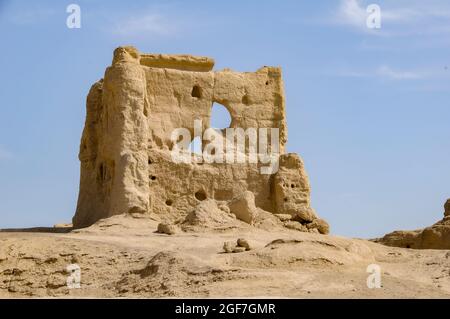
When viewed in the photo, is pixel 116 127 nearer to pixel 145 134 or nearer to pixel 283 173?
pixel 145 134

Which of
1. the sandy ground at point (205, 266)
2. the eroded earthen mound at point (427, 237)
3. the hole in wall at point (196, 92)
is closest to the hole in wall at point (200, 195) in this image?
the hole in wall at point (196, 92)

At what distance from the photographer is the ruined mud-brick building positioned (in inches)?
953

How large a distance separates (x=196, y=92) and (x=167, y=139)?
178cm

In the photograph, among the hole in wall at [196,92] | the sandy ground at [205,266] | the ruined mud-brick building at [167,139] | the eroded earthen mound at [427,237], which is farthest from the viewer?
the eroded earthen mound at [427,237]

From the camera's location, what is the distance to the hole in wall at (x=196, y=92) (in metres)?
26.3

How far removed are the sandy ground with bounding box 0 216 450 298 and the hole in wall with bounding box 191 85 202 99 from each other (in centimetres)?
552

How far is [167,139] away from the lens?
25.5 m

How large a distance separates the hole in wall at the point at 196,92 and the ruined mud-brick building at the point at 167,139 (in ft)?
0.04

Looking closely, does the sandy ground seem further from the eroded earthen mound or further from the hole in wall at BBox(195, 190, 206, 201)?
the eroded earthen mound

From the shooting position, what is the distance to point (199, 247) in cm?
1905

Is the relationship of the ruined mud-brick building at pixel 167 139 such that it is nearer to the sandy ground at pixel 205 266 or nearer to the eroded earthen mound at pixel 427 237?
the sandy ground at pixel 205 266

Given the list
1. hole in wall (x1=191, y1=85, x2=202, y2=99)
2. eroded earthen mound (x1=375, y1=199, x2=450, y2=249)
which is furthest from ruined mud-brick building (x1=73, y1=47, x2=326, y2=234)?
eroded earthen mound (x1=375, y1=199, x2=450, y2=249)
